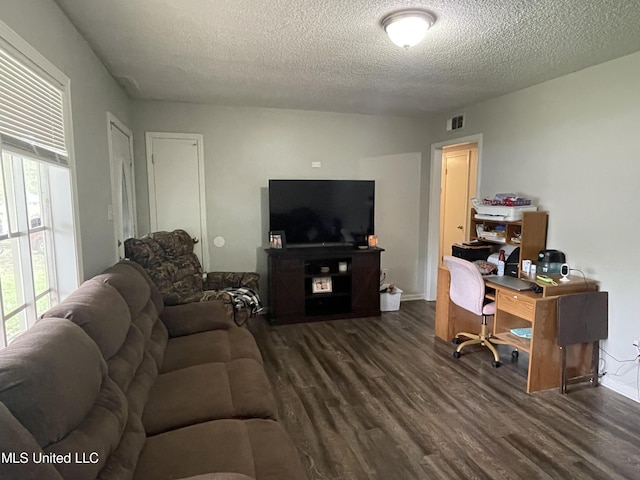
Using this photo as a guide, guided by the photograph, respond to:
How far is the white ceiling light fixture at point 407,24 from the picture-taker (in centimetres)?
211

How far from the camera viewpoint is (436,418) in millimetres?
2494

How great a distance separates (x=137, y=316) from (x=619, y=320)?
3.40 m

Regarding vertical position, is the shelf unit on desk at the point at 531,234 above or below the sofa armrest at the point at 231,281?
above

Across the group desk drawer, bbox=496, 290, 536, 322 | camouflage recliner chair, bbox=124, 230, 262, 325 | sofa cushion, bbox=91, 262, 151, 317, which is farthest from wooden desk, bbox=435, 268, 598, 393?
sofa cushion, bbox=91, 262, 151, 317

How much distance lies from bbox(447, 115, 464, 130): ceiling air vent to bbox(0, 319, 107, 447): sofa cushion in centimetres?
438

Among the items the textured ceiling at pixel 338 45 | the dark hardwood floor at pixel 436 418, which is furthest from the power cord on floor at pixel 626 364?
the textured ceiling at pixel 338 45

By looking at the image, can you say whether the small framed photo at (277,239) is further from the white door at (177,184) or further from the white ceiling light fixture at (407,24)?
the white ceiling light fixture at (407,24)

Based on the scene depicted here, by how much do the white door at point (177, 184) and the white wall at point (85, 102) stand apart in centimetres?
99

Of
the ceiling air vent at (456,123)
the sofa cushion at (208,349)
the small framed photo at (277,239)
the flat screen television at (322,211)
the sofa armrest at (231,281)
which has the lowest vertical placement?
the sofa cushion at (208,349)

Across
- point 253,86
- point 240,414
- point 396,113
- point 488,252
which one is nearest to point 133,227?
point 253,86

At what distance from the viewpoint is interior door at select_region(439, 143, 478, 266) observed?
5.26 metres

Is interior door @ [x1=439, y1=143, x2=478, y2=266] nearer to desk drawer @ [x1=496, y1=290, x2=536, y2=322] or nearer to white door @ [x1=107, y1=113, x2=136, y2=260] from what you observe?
desk drawer @ [x1=496, y1=290, x2=536, y2=322]

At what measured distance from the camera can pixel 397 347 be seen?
3.68 meters

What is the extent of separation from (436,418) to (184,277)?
2.54 metres
